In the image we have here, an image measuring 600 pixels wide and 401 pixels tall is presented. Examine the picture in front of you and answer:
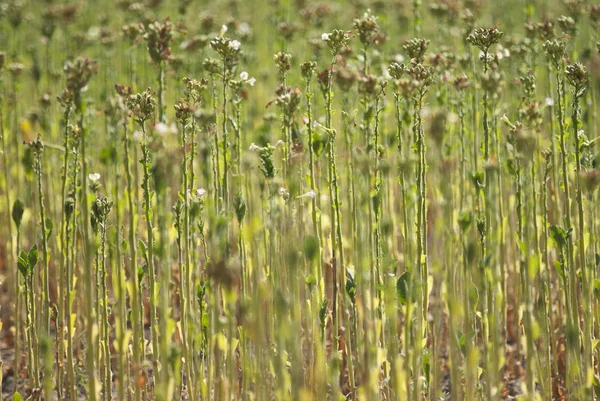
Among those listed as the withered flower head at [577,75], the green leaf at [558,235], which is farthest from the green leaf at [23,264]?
the withered flower head at [577,75]

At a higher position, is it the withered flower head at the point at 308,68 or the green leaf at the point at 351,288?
the withered flower head at the point at 308,68

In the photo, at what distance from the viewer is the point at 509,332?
11.5 ft

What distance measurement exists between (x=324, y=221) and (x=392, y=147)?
0.61m

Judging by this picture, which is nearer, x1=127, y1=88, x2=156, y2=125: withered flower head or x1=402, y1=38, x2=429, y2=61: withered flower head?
x1=127, y1=88, x2=156, y2=125: withered flower head

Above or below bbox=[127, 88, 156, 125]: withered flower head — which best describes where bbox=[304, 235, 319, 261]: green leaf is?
below

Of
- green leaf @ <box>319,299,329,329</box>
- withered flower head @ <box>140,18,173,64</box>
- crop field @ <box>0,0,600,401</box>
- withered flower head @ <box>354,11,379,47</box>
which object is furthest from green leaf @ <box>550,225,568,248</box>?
withered flower head @ <box>140,18,173,64</box>

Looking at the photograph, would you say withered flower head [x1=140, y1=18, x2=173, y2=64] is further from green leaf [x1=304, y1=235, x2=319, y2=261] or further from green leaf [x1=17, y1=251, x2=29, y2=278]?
green leaf [x1=17, y1=251, x2=29, y2=278]

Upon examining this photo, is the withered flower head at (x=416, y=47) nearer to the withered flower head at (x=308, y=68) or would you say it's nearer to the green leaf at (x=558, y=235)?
the withered flower head at (x=308, y=68)

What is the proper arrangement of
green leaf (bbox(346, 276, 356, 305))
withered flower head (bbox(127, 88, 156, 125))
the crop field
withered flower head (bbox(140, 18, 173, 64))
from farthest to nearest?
green leaf (bbox(346, 276, 356, 305)) → withered flower head (bbox(127, 88, 156, 125)) → withered flower head (bbox(140, 18, 173, 64)) → the crop field

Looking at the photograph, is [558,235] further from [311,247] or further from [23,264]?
[23,264]

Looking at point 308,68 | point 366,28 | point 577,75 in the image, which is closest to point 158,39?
point 308,68

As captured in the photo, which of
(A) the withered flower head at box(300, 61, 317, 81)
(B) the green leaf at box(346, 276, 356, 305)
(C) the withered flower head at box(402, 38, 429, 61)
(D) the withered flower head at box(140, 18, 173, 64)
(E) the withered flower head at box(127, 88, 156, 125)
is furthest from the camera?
(C) the withered flower head at box(402, 38, 429, 61)

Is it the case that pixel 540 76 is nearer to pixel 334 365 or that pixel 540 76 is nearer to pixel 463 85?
pixel 463 85

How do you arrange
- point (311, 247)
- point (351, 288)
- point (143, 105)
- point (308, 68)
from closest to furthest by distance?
point (311, 247)
point (143, 105)
point (351, 288)
point (308, 68)
